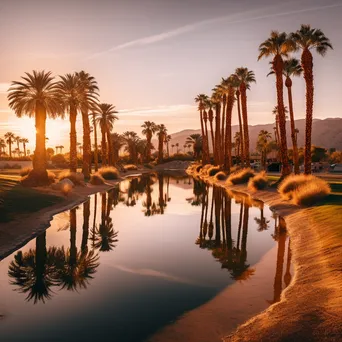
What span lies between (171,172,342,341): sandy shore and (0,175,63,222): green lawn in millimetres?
13206

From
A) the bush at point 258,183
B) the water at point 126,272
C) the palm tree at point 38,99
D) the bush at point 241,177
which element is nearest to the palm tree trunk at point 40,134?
the palm tree at point 38,99

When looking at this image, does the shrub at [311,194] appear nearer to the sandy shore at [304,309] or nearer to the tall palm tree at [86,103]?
the sandy shore at [304,309]

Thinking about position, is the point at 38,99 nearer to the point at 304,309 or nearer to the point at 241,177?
the point at 241,177

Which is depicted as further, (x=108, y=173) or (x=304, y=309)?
(x=108, y=173)

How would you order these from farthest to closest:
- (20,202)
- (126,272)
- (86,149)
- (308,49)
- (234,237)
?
(86,149) < (308,49) < (20,202) < (234,237) < (126,272)

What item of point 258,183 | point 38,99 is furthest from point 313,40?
point 38,99

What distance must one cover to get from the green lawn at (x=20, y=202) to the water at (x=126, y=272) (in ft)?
6.71

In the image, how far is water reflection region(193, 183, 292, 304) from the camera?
12.9m

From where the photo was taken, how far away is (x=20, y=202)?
76.3ft

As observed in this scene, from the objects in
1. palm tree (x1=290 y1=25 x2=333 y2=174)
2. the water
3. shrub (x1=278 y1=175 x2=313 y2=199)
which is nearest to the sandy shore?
the water

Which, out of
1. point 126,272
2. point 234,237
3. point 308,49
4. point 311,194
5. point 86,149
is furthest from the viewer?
point 86,149

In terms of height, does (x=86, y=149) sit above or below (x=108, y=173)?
above

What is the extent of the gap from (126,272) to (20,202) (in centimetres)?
1294

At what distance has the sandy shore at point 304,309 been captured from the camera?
24.2 ft
